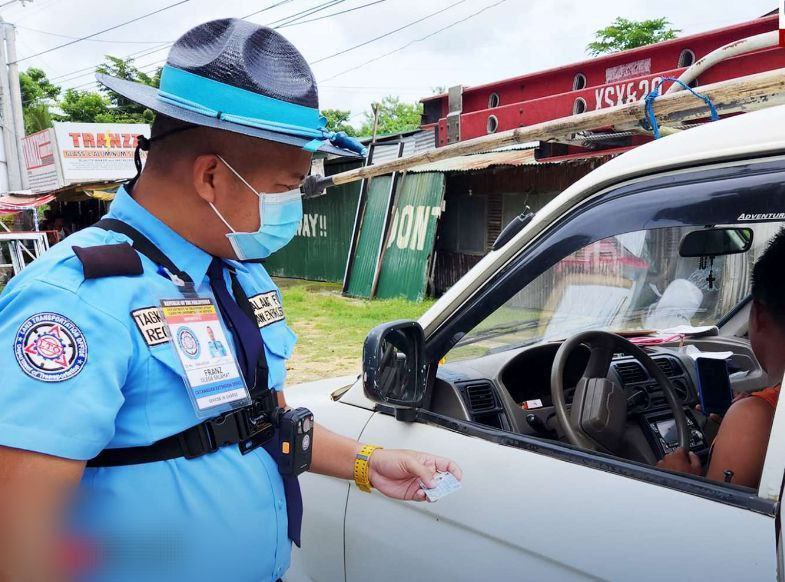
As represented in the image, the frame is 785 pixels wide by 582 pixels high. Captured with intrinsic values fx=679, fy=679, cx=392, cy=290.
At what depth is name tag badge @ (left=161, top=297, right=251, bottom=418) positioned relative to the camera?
4.17 ft

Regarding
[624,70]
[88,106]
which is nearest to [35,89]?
[88,106]

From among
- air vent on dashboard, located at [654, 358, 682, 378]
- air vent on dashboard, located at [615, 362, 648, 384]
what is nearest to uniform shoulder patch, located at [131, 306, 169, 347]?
air vent on dashboard, located at [615, 362, 648, 384]

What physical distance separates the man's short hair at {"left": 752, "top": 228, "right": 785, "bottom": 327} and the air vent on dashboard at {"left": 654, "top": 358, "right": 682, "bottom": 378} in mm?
647

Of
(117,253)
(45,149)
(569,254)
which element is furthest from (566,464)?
(45,149)

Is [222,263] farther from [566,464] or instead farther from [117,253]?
[566,464]

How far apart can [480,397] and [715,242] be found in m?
1.01

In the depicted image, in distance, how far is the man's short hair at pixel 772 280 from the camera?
68.4 inches

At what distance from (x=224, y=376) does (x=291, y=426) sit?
0.82 ft

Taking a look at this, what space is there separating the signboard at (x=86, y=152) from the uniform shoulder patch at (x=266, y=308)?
84.0ft

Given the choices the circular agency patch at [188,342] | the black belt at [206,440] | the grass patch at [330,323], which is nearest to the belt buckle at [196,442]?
the black belt at [206,440]

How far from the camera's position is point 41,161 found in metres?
28.6

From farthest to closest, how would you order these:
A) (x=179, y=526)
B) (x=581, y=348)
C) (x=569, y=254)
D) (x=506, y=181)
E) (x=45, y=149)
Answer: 1. (x=45, y=149)
2. (x=506, y=181)
3. (x=581, y=348)
4. (x=569, y=254)
5. (x=179, y=526)

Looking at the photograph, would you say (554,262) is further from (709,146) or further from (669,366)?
(669,366)

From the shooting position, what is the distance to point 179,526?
4.23ft
